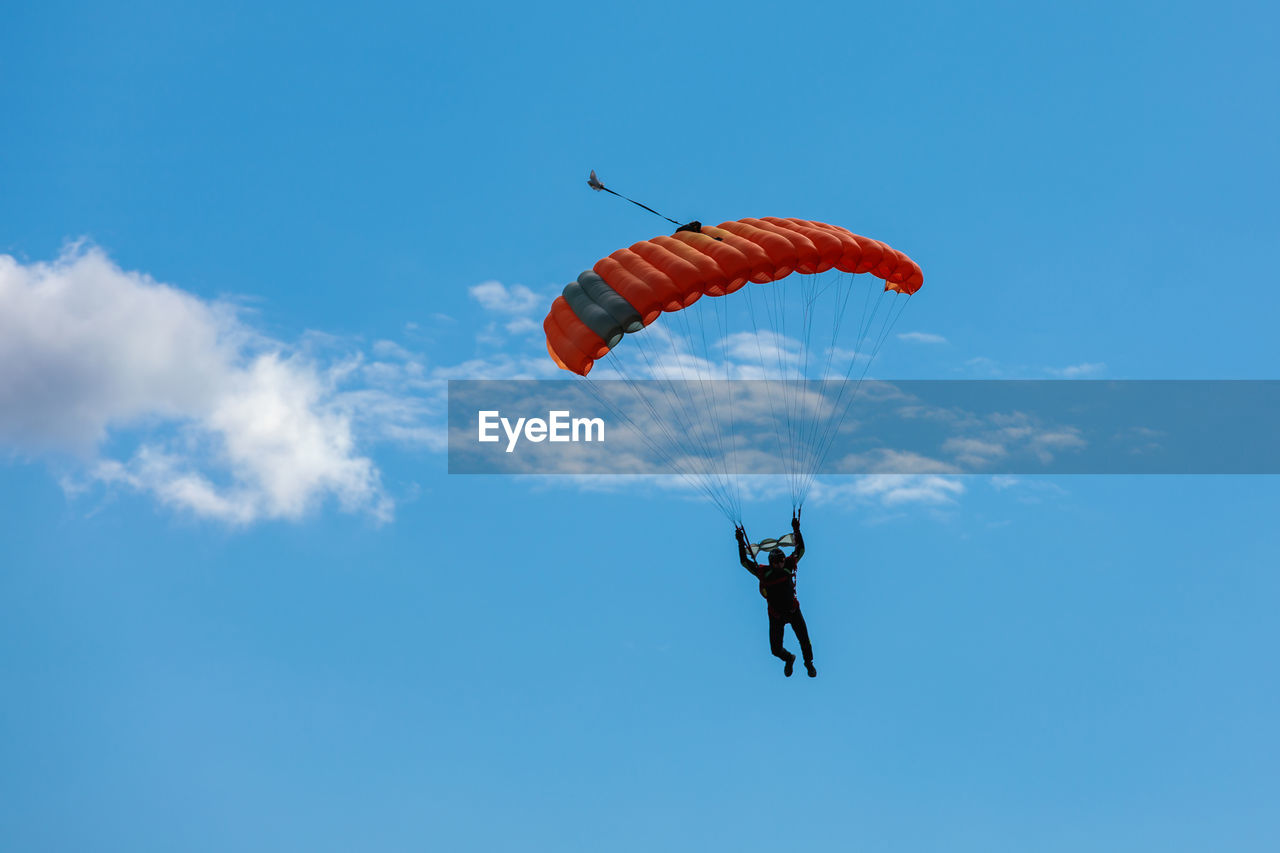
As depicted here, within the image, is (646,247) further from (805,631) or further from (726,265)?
(805,631)

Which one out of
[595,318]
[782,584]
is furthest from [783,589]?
[595,318]

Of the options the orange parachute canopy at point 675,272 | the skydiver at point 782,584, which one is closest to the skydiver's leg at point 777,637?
the skydiver at point 782,584

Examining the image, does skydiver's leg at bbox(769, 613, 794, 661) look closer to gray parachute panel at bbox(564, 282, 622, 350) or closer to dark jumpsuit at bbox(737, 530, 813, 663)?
dark jumpsuit at bbox(737, 530, 813, 663)

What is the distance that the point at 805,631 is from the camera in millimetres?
23219

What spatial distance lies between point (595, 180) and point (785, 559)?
6982 mm

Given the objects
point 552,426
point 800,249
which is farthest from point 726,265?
point 552,426

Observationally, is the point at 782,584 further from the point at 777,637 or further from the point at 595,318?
the point at 595,318

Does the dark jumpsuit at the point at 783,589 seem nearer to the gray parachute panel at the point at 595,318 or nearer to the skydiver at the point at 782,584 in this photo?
the skydiver at the point at 782,584

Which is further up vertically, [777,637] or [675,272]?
[675,272]

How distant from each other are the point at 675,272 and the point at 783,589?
5.35 metres

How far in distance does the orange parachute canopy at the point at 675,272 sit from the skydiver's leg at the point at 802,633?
5283 millimetres

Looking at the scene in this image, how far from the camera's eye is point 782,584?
23.0 meters

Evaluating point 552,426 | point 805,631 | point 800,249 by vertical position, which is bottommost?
point 805,631

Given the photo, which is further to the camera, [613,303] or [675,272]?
[613,303]
